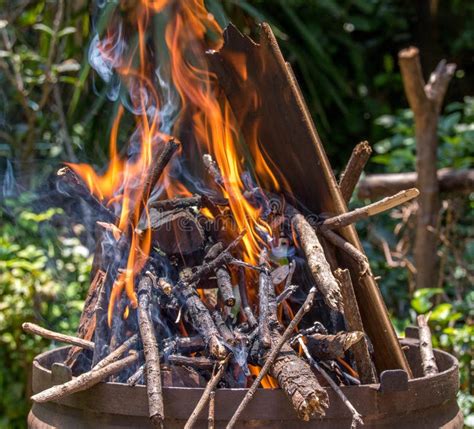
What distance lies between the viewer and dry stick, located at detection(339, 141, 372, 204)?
2.46 m

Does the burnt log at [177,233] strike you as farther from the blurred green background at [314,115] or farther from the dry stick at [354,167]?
the blurred green background at [314,115]

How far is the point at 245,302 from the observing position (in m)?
2.21

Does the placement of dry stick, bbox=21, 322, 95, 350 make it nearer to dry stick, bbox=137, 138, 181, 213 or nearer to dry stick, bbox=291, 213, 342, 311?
dry stick, bbox=137, 138, 181, 213

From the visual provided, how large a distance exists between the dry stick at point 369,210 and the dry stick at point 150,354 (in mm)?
493

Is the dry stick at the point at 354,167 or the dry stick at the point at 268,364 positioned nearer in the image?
the dry stick at the point at 268,364

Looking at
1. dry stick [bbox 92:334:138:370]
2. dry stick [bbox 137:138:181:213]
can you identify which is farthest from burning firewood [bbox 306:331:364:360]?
dry stick [bbox 137:138:181:213]

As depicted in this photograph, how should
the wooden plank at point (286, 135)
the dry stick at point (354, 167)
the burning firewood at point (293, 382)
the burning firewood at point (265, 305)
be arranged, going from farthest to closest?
1. the dry stick at point (354, 167)
2. the wooden plank at point (286, 135)
3. the burning firewood at point (265, 305)
4. the burning firewood at point (293, 382)

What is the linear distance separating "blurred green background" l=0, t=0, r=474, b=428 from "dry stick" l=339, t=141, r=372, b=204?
1110mm

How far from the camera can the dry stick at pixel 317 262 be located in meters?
1.96

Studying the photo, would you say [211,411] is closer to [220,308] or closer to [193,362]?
[193,362]

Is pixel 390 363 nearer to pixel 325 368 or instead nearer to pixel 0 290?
pixel 325 368

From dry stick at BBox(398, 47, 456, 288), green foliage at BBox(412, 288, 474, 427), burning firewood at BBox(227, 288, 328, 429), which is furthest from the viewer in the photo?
dry stick at BBox(398, 47, 456, 288)

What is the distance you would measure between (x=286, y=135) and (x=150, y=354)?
74 cm

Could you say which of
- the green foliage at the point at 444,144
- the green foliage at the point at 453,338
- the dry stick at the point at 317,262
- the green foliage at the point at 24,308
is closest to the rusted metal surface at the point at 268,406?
the dry stick at the point at 317,262
